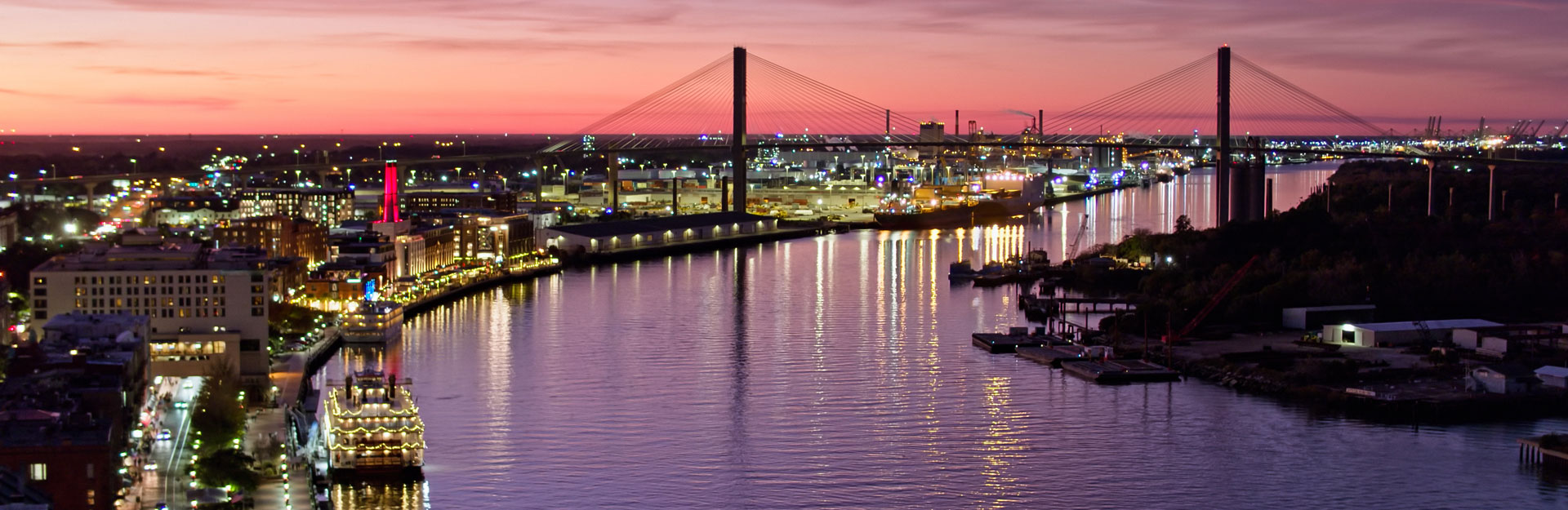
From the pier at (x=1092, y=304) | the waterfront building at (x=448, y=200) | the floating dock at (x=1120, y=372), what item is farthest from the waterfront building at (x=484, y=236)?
the floating dock at (x=1120, y=372)

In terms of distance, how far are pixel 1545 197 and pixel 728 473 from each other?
13.7 metres

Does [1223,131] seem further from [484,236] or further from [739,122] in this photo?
[484,236]

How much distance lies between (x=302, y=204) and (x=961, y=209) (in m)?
7.90

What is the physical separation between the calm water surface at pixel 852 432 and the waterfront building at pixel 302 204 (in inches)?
314

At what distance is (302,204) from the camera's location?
59.2 feet

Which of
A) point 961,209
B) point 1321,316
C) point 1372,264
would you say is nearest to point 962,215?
point 961,209

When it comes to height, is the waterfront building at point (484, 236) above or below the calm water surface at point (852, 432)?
above

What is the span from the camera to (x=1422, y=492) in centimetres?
560

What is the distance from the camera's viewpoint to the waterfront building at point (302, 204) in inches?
698

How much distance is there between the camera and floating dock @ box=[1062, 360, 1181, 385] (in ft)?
25.9

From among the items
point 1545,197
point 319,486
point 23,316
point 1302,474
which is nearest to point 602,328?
point 23,316

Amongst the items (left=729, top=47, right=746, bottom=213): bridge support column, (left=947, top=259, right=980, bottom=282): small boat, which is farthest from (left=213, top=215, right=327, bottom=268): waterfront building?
(left=729, top=47, right=746, bottom=213): bridge support column

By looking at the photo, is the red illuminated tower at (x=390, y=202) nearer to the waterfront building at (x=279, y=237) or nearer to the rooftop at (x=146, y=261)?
the waterfront building at (x=279, y=237)

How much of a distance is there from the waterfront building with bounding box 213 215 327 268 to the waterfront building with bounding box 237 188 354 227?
10.8 ft
